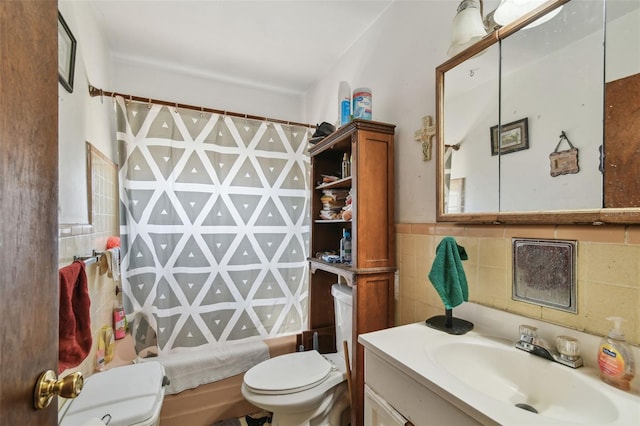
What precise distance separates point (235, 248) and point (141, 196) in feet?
2.20

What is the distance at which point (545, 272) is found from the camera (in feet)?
2.80

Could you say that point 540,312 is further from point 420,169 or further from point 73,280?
point 73,280

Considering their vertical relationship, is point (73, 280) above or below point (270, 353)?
above

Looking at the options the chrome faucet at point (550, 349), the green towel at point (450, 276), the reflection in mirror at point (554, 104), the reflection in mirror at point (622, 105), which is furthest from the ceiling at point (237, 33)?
the chrome faucet at point (550, 349)

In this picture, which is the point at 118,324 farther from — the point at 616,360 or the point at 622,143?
the point at 622,143

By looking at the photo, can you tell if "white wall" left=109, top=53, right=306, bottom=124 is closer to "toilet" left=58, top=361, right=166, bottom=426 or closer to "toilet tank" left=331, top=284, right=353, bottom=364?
"toilet tank" left=331, top=284, right=353, bottom=364

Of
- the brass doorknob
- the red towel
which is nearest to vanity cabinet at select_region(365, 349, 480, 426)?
the brass doorknob

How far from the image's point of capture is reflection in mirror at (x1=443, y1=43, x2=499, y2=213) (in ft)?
3.30

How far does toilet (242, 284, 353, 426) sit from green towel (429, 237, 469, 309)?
531 mm

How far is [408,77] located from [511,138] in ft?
2.15

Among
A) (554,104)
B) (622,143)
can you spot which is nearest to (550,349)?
(622,143)

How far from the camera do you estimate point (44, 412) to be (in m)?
0.50

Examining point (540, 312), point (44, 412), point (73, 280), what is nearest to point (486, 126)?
point (540, 312)

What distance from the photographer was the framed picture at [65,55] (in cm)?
110
